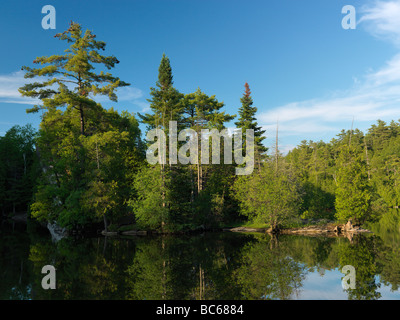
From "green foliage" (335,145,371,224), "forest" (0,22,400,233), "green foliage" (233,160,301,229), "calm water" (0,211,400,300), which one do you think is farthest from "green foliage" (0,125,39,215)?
"green foliage" (335,145,371,224)

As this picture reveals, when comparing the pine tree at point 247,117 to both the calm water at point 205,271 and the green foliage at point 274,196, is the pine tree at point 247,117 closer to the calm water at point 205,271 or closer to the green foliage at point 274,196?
the green foliage at point 274,196

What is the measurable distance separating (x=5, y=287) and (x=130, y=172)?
2448cm

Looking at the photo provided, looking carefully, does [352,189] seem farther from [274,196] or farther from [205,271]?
[205,271]

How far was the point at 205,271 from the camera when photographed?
45.5 ft

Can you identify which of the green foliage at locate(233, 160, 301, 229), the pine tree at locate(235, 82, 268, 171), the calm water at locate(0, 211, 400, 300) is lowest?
the calm water at locate(0, 211, 400, 300)

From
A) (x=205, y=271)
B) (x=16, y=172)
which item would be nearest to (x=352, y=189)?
(x=205, y=271)

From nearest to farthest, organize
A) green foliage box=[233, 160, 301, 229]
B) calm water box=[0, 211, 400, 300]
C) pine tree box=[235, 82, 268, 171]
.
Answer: calm water box=[0, 211, 400, 300]
green foliage box=[233, 160, 301, 229]
pine tree box=[235, 82, 268, 171]

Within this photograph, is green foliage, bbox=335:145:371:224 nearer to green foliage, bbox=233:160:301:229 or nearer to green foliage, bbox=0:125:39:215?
green foliage, bbox=233:160:301:229

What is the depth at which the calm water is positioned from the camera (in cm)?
1068

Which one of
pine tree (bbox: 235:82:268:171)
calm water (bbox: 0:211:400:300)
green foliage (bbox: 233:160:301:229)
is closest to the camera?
calm water (bbox: 0:211:400:300)
